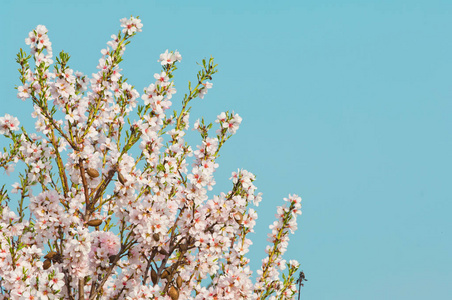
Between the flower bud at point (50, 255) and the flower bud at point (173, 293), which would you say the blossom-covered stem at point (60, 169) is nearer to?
the flower bud at point (50, 255)

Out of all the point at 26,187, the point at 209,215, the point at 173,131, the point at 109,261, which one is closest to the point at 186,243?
the point at 209,215

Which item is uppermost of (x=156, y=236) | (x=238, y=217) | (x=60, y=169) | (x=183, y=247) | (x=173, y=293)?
(x=60, y=169)

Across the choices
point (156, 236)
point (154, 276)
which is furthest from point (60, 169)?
point (154, 276)

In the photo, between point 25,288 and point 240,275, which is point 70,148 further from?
point 240,275

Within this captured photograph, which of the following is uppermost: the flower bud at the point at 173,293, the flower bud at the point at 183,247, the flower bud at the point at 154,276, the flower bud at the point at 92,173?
the flower bud at the point at 92,173

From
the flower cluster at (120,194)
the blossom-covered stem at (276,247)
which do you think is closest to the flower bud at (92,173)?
the flower cluster at (120,194)

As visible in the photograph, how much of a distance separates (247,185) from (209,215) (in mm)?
756

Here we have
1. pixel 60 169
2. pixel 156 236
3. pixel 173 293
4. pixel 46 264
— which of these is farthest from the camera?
pixel 60 169

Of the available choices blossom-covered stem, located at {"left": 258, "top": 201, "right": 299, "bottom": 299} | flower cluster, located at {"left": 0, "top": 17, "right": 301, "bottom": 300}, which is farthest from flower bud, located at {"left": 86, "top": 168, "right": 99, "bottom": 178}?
blossom-covered stem, located at {"left": 258, "top": 201, "right": 299, "bottom": 299}

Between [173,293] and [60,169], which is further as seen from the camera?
[60,169]

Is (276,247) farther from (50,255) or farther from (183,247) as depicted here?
(50,255)

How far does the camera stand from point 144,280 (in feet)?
27.2

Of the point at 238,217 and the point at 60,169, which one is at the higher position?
the point at 60,169

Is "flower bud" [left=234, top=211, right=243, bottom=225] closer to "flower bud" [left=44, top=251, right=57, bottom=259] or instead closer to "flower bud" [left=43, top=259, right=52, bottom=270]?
"flower bud" [left=44, top=251, right=57, bottom=259]
